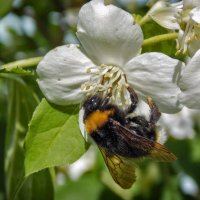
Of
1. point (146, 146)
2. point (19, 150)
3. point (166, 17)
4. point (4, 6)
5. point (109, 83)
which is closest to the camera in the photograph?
point (146, 146)

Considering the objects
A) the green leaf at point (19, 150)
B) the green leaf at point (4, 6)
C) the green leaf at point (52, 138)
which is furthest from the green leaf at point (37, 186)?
the green leaf at point (4, 6)

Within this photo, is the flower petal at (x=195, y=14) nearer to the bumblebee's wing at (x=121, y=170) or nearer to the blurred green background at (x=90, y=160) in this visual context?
the bumblebee's wing at (x=121, y=170)

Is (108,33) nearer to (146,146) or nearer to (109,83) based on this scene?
(109,83)

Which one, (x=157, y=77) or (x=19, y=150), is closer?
(x=157, y=77)

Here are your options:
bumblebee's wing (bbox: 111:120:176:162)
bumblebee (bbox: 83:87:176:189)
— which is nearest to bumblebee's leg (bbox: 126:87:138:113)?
bumblebee (bbox: 83:87:176:189)

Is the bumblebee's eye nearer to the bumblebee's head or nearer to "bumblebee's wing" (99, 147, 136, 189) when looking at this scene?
the bumblebee's head

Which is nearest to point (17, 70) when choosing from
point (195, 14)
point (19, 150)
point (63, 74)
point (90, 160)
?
point (63, 74)

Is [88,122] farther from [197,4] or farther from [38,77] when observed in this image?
[197,4]

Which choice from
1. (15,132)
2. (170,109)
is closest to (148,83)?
(170,109)
